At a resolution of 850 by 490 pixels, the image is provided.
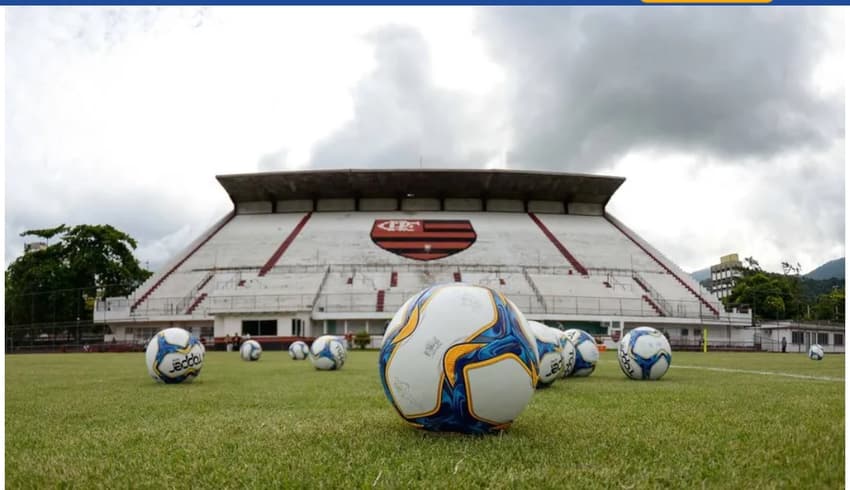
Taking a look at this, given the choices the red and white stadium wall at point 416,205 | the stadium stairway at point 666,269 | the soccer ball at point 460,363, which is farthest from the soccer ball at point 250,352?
the red and white stadium wall at point 416,205

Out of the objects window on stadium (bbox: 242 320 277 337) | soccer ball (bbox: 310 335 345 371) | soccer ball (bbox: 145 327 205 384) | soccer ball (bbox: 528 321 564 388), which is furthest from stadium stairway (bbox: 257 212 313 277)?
soccer ball (bbox: 528 321 564 388)

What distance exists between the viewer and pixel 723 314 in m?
48.1

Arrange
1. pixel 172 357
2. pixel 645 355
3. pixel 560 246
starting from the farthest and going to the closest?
pixel 560 246 < pixel 645 355 < pixel 172 357

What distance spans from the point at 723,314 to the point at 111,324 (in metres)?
41.1

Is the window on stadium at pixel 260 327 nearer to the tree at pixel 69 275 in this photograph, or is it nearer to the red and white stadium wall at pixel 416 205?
the tree at pixel 69 275

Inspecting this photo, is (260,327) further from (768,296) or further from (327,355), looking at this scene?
(768,296)

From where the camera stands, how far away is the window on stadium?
4391cm

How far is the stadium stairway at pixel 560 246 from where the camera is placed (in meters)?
52.9

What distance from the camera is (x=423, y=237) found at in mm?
57375

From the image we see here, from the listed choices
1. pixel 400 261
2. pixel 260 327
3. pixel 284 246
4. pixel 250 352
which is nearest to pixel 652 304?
pixel 400 261

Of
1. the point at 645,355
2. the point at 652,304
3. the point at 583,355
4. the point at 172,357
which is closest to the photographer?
the point at 172,357

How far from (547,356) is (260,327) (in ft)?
120

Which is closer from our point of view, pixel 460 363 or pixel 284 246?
pixel 460 363

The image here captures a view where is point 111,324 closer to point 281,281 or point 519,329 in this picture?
point 281,281
